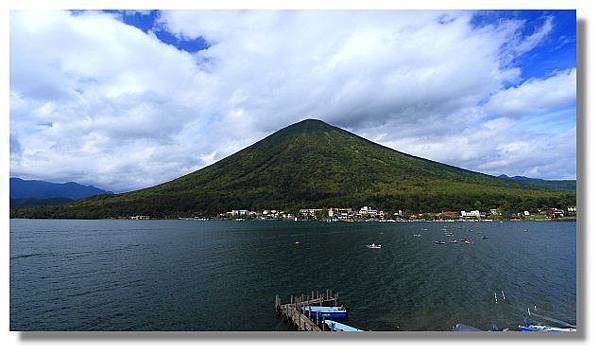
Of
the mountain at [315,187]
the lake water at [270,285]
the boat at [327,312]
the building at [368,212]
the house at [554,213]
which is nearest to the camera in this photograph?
the boat at [327,312]

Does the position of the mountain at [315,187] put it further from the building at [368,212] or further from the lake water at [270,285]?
the lake water at [270,285]

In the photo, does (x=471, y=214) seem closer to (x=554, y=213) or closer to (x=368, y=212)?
(x=554, y=213)

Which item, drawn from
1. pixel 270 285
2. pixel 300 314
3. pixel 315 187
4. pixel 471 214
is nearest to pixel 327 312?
pixel 300 314

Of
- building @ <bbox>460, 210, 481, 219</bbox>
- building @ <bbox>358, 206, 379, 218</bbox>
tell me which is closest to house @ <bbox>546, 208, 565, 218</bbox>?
building @ <bbox>460, 210, 481, 219</bbox>

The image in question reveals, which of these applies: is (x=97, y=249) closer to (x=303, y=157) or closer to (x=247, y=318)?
(x=247, y=318)

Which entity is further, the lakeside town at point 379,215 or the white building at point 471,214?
the white building at point 471,214

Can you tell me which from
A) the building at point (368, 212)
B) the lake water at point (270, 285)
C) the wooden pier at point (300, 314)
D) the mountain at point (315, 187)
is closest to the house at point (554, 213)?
the mountain at point (315, 187)

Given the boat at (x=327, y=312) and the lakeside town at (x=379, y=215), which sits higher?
the lakeside town at (x=379, y=215)
